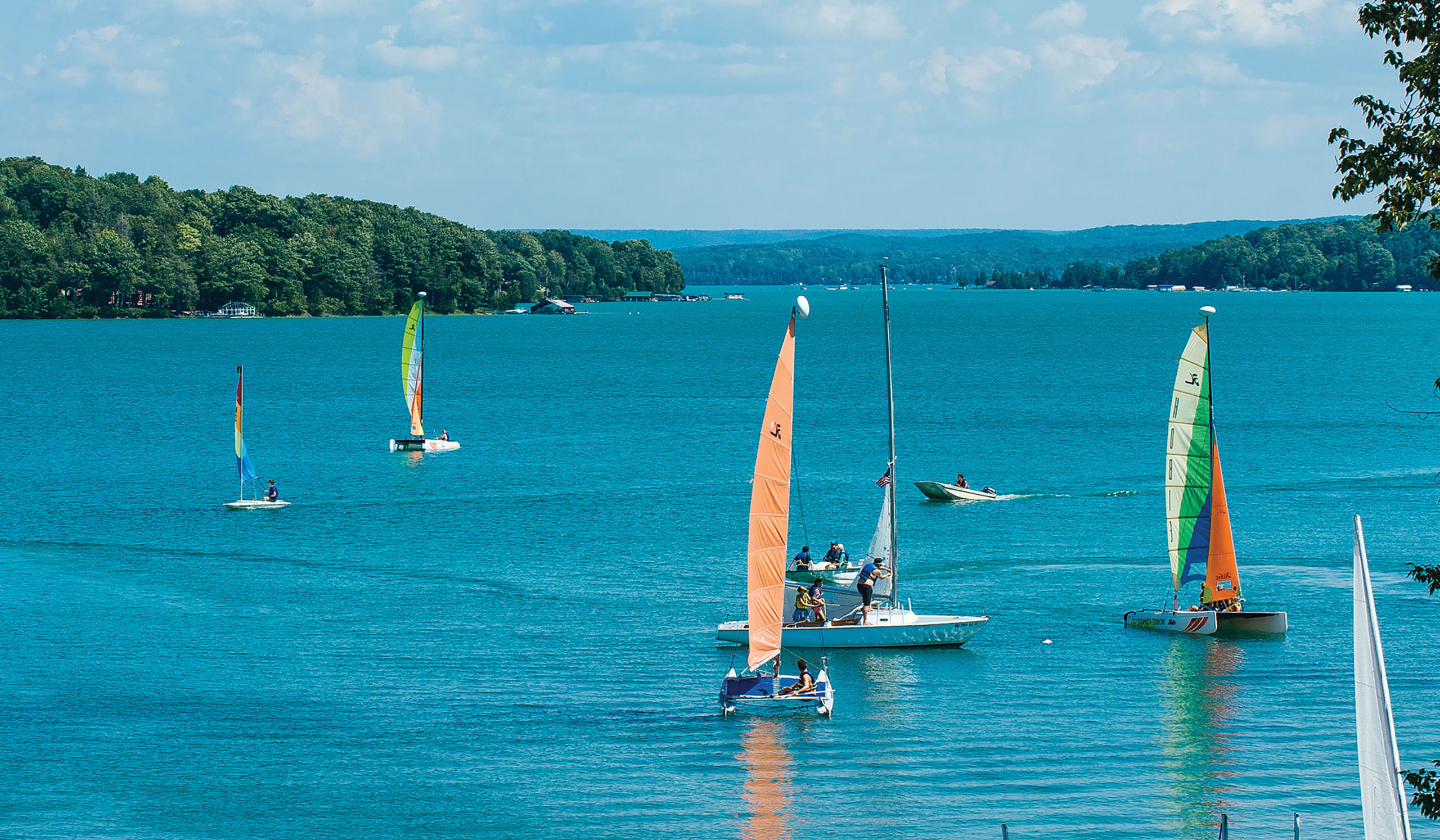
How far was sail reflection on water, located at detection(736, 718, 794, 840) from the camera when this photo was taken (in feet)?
98.7

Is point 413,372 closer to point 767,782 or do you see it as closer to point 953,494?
point 953,494

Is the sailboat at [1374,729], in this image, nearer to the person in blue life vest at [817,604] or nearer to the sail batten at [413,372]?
the person in blue life vest at [817,604]

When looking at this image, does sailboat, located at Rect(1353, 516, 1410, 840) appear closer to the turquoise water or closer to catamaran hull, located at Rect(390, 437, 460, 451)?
the turquoise water

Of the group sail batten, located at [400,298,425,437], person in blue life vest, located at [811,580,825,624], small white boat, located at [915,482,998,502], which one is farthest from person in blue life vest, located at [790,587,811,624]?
sail batten, located at [400,298,425,437]

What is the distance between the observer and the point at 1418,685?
132ft

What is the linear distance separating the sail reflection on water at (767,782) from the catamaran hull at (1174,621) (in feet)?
48.7

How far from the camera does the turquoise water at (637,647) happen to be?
31766 millimetres

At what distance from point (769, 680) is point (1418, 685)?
55.3ft

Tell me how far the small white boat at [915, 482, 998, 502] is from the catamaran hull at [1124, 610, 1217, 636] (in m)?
24.3

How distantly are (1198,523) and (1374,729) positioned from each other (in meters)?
30.7

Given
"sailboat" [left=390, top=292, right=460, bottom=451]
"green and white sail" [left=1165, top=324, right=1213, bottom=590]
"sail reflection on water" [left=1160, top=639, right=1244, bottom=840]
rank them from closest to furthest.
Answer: "sail reflection on water" [left=1160, top=639, right=1244, bottom=840] → "green and white sail" [left=1165, top=324, right=1213, bottom=590] → "sailboat" [left=390, top=292, right=460, bottom=451]

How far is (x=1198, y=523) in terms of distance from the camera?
155ft

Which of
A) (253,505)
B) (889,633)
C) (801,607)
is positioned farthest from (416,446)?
(889,633)

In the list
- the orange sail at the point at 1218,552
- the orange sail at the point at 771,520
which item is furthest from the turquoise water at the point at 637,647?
the orange sail at the point at 771,520
